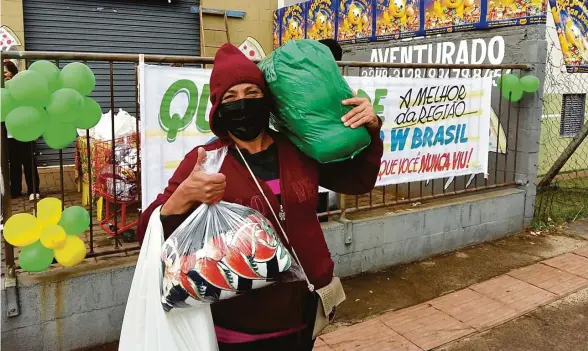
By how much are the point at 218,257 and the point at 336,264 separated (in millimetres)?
3000

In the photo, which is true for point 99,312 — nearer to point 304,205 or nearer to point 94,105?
point 94,105

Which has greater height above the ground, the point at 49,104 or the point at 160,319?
the point at 49,104

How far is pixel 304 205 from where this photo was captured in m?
1.90

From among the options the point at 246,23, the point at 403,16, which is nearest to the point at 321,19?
the point at 246,23

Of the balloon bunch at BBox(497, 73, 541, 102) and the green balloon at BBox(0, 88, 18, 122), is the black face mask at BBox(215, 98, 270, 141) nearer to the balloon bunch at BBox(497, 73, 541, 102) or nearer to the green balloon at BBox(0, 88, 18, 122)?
the green balloon at BBox(0, 88, 18, 122)

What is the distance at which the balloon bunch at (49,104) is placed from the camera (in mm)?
2666

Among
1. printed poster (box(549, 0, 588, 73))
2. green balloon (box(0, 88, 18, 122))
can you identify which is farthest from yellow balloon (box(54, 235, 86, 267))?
printed poster (box(549, 0, 588, 73))

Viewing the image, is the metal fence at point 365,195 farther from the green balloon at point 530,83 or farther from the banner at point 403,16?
the banner at point 403,16

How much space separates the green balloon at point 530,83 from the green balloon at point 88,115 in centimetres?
445

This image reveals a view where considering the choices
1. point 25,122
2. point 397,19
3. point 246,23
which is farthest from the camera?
point 246,23

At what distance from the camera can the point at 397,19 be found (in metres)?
7.37

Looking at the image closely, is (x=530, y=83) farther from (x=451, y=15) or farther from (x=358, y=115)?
(x=358, y=115)

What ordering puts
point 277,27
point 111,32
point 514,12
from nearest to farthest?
point 514,12 < point 111,32 < point 277,27

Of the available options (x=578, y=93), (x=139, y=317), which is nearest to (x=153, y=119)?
(x=139, y=317)
